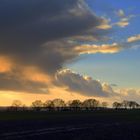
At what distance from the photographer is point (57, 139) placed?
4728 centimetres

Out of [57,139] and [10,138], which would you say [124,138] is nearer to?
[57,139]

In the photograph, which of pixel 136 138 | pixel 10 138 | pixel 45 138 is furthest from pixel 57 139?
pixel 136 138

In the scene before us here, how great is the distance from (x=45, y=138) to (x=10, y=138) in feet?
12.5

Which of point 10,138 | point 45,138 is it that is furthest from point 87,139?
point 10,138

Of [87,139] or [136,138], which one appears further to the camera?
[136,138]

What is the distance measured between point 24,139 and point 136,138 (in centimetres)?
1205

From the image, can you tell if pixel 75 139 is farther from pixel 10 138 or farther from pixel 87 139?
pixel 10 138

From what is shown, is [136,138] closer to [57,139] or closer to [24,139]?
[57,139]

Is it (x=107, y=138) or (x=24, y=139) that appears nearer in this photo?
(x=24, y=139)

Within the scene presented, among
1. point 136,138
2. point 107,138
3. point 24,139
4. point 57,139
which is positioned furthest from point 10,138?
point 136,138

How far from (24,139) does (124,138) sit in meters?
10.6

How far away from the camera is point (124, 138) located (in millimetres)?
49438

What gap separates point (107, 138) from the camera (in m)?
48.8

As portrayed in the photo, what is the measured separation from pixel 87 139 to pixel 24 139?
616cm
